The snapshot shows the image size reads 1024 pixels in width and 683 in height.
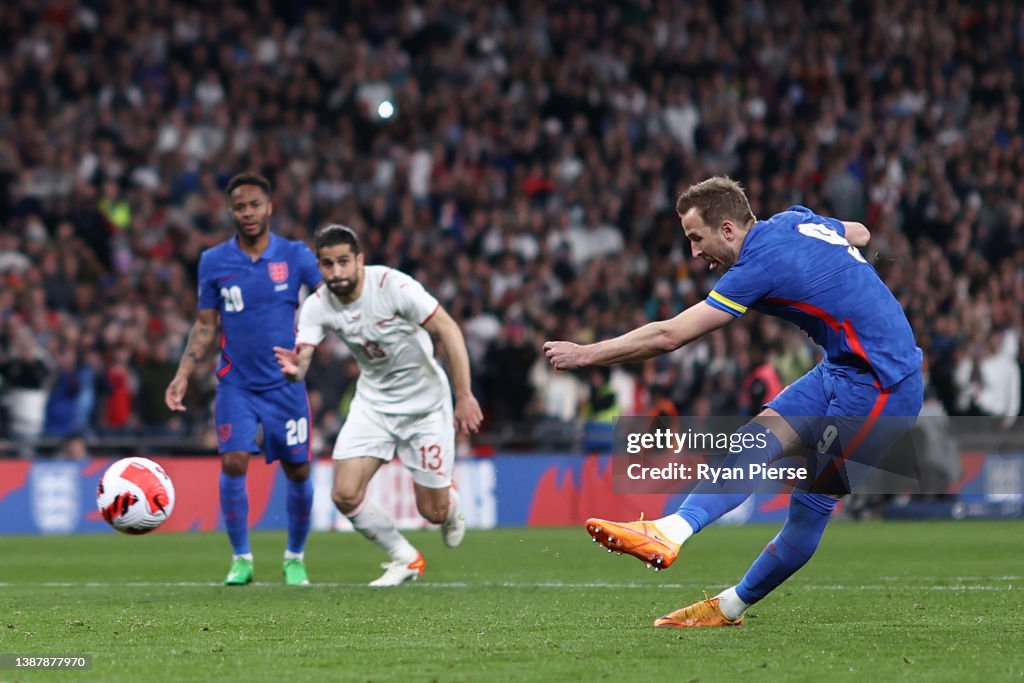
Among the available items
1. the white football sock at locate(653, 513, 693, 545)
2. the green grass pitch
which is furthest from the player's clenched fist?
the green grass pitch

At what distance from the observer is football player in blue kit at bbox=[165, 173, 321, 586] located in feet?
36.1

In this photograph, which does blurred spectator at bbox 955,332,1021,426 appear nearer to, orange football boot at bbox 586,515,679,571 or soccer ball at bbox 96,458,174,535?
soccer ball at bbox 96,458,174,535

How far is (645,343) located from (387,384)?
4.03 meters

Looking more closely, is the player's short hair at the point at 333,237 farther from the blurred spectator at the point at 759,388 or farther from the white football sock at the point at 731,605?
the blurred spectator at the point at 759,388

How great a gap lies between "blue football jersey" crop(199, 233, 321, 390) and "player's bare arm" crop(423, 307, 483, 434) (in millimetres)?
1286

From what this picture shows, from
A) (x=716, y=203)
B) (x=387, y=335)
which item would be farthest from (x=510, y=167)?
(x=716, y=203)

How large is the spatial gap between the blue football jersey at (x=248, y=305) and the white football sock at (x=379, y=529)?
42.1 inches

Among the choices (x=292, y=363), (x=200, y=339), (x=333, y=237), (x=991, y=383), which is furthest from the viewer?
(x=991, y=383)

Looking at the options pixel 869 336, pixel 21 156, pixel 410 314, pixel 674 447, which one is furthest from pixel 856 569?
pixel 21 156

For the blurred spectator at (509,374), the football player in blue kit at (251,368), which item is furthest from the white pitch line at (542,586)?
the blurred spectator at (509,374)

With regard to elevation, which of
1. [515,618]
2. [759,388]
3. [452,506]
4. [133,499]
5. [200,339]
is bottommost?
[515,618]

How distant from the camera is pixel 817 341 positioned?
765 cm

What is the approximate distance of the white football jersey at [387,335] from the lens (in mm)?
10438

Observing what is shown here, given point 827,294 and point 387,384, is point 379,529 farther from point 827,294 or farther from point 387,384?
point 827,294
